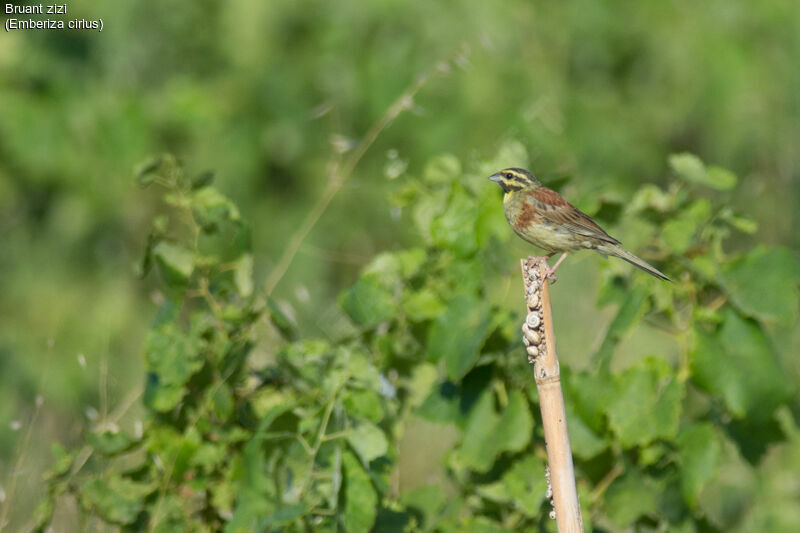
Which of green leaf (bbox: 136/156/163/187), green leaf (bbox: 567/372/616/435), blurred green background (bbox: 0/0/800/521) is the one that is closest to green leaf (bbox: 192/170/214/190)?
green leaf (bbox: 136/156/163/187)

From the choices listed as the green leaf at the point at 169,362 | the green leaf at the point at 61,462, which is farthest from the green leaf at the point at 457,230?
the green leaf at the point at 61,462

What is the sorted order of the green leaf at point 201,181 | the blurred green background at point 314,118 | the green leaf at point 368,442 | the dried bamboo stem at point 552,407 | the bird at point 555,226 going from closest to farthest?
the dried bamboo stem at point 552,407 → the bird at point 555,226 → the green leaf at point 368,442 → the green leaf at point 201,181 → the blurred green background at point 314,118

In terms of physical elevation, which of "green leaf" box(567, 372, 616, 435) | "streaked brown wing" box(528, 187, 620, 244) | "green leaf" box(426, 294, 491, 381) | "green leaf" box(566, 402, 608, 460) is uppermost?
"streaked brown wing" box(528, 187, 620, 244)

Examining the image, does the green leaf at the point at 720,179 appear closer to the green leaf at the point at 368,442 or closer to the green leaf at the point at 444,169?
the green leaf at the point at 444,169

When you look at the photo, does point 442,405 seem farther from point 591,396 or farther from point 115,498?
point 115,498

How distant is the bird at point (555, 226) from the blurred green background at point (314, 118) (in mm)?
3017

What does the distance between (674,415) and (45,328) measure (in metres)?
4.66

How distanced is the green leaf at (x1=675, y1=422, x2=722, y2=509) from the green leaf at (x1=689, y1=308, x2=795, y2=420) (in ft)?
0.36

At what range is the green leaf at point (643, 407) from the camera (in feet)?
8.61

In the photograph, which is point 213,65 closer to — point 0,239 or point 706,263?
point 0,239

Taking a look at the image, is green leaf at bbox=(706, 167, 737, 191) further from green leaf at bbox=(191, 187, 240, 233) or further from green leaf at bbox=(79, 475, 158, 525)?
green leaf at bbox=(79, 475, 158, 525)

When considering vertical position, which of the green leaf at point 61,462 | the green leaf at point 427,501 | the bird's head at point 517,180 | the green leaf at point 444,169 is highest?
the green leaf at point 444,169

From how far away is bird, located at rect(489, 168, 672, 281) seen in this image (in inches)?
90.8

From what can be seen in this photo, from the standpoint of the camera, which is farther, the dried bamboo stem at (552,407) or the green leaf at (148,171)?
the green leaf at (148,171)
